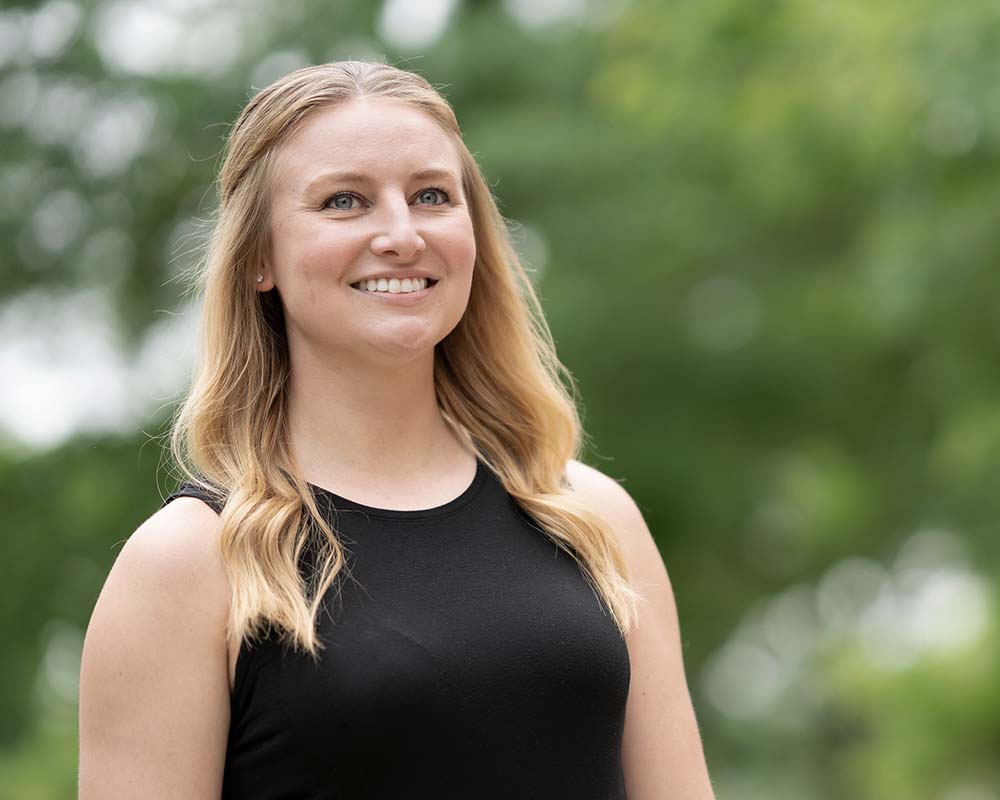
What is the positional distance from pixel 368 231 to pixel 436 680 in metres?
0.71

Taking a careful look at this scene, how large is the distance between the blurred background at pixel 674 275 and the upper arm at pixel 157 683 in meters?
6.72

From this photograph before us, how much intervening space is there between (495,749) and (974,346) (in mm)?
8212

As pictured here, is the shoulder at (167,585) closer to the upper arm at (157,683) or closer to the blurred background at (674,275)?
the upper arm at (157,683)

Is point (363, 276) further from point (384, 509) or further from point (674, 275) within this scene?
point (674, 275)

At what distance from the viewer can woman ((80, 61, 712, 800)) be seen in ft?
7.72

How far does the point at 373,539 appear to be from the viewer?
8.28 ft

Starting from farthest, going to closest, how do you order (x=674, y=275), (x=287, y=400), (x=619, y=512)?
(x=674, y=275)
(x=619, y=512)
(x=287, y=400)

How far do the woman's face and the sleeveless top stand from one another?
0.92 ft

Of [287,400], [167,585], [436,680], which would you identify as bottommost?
[436,680]

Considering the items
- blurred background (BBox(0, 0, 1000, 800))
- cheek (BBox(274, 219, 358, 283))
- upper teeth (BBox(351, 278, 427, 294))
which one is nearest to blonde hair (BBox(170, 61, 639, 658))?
cheek (BBox(274, 219, 358, 283))

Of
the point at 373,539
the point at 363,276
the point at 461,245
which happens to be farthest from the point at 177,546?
the point at 461,245

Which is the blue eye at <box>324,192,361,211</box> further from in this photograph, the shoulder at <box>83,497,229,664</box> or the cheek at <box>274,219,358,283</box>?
the shoulder at <box>83,497,229,664</box>

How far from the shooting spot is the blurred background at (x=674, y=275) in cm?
983

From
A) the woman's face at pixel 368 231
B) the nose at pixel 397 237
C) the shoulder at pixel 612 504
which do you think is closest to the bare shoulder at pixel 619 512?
the shoulder at pixel 612 504
